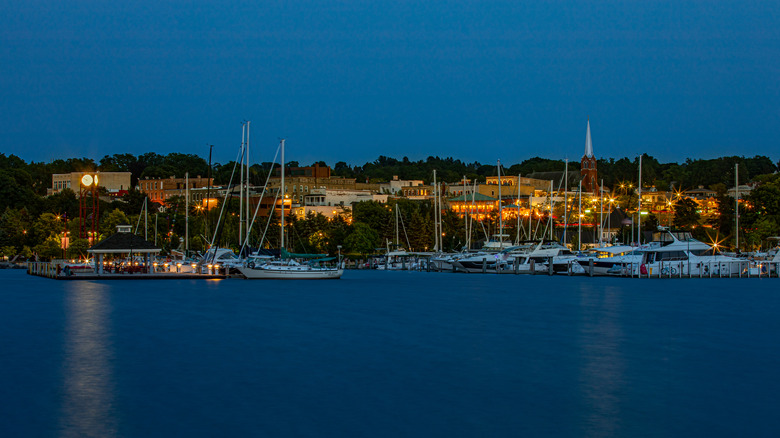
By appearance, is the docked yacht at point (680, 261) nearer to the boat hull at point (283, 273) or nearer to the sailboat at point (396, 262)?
the boat hull at point (283, 273)

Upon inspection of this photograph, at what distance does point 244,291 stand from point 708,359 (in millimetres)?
36640

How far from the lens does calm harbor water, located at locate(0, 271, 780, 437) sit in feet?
68.4

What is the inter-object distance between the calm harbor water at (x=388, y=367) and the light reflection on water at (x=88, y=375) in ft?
0.31

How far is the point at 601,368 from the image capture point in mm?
28359

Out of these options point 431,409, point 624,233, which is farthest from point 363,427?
point 624,233

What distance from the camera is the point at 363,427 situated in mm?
20375

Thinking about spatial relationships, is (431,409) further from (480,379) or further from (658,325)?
(658,325)

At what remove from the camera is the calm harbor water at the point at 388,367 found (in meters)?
20.8

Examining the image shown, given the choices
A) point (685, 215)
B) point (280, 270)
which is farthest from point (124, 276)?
point (685, 215)

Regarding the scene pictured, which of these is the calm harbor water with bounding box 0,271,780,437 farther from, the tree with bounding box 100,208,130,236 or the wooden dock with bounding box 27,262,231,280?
the tree with bounding box 100,208,130,236

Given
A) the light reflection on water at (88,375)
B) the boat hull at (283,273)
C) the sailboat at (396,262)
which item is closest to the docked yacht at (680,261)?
the boat hull at (283,273)

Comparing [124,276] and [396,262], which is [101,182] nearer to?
[396,262]

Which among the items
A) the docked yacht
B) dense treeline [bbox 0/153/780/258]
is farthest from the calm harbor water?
dense treeline [bbox 0/153/780/258]

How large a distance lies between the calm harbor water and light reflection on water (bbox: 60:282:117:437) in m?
0.09
